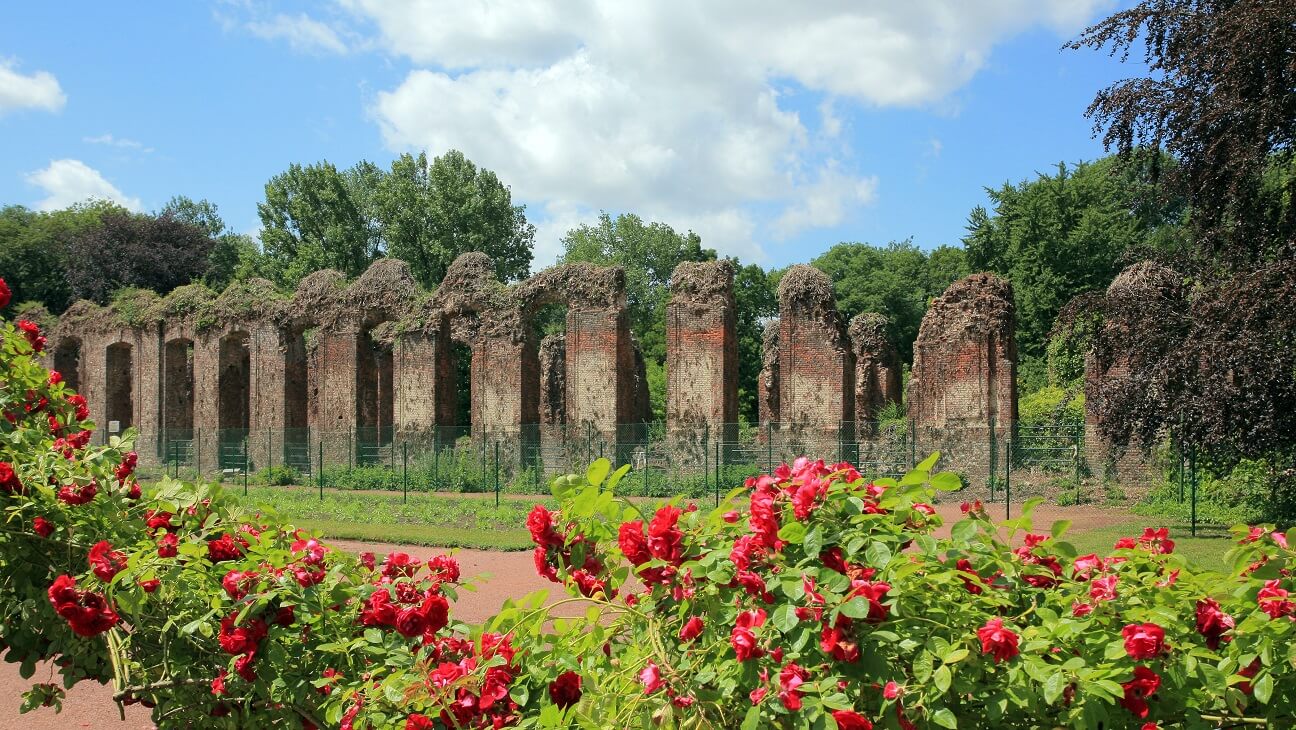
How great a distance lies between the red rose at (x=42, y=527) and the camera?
12.1ft

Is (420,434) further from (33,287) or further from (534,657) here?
(33,287)

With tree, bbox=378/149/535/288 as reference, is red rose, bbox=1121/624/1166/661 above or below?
below

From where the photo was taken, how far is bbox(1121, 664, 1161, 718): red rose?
7.29 feet

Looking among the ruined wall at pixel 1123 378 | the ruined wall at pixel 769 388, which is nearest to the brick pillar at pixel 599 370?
the ruined wall at pixel 769 388

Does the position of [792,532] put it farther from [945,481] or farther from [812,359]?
[812,359]

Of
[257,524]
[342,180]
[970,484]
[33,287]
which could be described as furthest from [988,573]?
[33,287]

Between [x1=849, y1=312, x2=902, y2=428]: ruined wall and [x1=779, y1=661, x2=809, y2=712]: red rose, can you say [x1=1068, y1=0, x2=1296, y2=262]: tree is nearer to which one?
[x1=779, y1=661, x2=809, y2=712]: red rose

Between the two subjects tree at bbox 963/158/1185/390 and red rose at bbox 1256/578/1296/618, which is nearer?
red rose at bbox 1256/578/1296/618

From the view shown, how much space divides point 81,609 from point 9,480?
81 centimetres

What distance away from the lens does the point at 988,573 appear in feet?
8.50

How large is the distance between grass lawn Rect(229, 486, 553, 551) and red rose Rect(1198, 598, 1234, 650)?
12.4 m

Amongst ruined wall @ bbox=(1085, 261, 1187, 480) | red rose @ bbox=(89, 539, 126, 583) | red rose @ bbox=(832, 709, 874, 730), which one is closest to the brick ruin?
ruined wall @ bbox=(1085, 261, 1187, 480)

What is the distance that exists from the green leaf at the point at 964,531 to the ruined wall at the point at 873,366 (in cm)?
3008

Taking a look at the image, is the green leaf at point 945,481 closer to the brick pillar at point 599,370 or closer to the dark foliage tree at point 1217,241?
the dark foliage tree at point 1217,241
